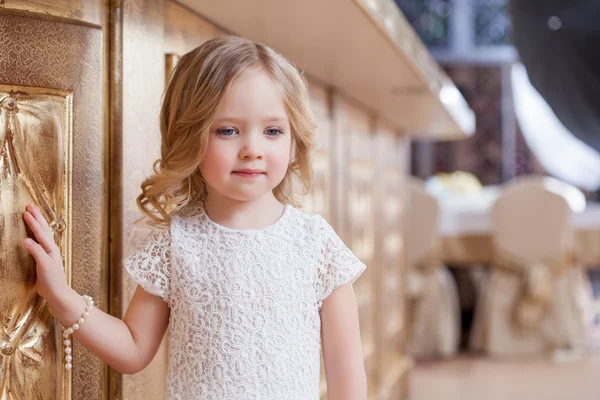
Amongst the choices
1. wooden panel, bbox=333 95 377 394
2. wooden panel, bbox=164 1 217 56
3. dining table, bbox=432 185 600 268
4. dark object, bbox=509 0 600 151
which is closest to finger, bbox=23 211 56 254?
wooden panel, bbox=164 1 217 56

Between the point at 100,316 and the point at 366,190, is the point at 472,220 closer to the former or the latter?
the point at 366,190

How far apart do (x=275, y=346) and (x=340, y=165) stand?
1.60m

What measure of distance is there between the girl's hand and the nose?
28 centimetres

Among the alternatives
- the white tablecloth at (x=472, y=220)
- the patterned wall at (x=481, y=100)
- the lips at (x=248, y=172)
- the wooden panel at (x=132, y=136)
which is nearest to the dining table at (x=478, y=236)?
the white tablecloth at (x=472, y=220)

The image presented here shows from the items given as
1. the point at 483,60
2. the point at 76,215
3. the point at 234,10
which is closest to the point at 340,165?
the point at 234,10

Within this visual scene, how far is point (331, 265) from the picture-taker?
122 centimetres

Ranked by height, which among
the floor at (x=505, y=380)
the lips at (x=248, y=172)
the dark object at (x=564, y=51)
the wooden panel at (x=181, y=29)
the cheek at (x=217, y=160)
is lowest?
the floor at (x=505, y=380)

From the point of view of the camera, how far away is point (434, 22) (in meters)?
9.71

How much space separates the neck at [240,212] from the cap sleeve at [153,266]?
0.08 m

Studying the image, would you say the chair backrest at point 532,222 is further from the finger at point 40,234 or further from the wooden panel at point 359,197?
the finger at point 40,234

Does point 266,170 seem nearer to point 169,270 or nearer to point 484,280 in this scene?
point 169,270

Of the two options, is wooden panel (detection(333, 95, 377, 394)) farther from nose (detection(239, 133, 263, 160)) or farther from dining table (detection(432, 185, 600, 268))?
dining table (detection(432, 185, 600, 268))

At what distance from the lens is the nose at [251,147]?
1106 mm

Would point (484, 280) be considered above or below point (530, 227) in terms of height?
below
